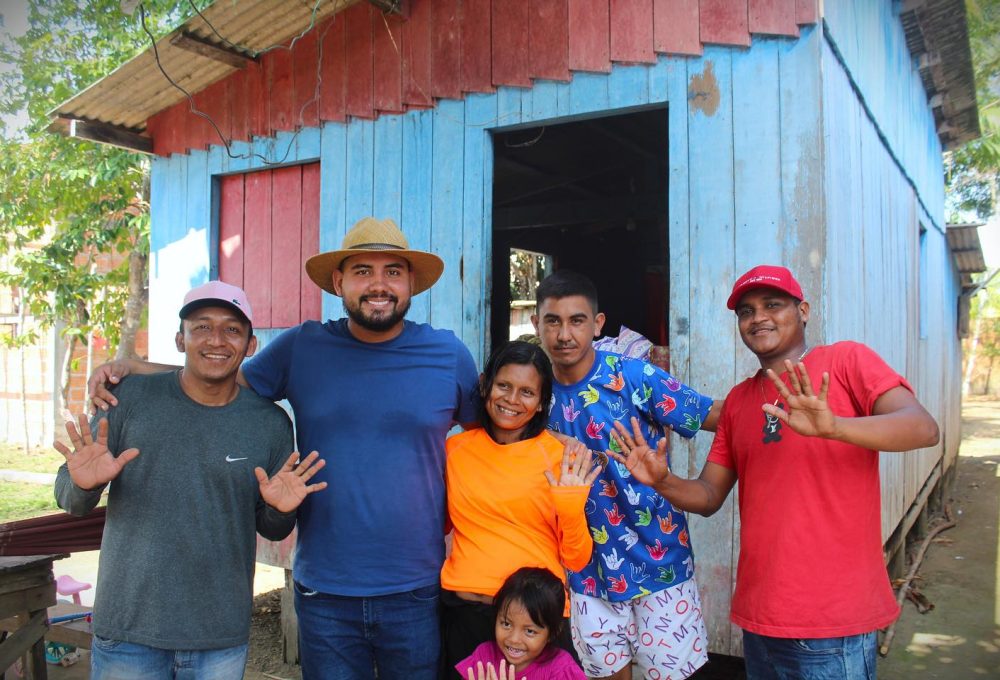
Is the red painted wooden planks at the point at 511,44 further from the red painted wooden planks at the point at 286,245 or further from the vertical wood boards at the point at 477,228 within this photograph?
the red painted wooden planks at the point at 286,245

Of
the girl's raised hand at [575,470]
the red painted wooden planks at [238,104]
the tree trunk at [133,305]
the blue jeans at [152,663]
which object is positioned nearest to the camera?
the blue jeans at [152,663]

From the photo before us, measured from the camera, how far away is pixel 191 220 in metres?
5.64

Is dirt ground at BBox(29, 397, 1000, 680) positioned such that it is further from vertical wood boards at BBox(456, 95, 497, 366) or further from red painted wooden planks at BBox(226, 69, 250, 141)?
red painted wooden planks at BBox(226, 69, 250, 141)

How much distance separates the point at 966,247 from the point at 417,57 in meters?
9.52

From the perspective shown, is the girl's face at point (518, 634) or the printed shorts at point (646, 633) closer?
the girl's face at point (518, 634)

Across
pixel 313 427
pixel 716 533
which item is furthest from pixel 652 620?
pixel 313 427

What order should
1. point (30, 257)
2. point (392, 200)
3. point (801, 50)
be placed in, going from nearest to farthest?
point (801, 50), point (392, 200), point (30, 257)

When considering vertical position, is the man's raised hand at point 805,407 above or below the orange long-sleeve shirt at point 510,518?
above

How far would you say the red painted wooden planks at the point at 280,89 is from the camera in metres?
5.08

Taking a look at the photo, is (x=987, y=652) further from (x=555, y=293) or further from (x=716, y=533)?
(x=555, y=293)

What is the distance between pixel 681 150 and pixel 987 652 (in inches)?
171

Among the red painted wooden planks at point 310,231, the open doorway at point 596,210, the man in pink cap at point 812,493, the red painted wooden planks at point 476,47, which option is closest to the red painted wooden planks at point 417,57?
the red painted wooden planks at point 476,47

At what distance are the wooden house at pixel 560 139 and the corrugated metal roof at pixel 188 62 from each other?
0.08 ft

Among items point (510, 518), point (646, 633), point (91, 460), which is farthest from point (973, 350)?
point (91, 460)
